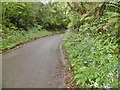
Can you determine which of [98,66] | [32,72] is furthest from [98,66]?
[32,72]

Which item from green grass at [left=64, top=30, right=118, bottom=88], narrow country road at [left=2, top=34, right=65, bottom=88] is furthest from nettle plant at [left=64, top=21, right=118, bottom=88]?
narrow country road at [left=2, top=34, right=65, bottom=88]

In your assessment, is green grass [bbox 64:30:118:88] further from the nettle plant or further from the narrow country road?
the narrow country road

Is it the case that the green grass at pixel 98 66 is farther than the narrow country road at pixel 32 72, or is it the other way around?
the narrow country road at pixel 32 72

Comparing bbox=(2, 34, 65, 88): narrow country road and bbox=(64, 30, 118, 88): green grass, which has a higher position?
bbox=(64, 30, 118, 88): green grass

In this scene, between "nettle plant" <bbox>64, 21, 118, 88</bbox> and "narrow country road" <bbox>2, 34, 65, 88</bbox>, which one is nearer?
"nettle plant" <bbox>64, 21, 118, 88</bbox>

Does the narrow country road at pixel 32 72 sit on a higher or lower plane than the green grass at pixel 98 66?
lower

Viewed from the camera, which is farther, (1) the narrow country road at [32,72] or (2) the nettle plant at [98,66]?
(1) the narrow country road at [32,72]

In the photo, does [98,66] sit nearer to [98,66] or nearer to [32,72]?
[98,66]

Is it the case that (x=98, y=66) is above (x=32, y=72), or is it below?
above

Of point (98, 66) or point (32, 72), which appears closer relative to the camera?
point (98, 66)

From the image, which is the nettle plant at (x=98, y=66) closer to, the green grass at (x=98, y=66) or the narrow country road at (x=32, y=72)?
the green grass at (x=98, y=66)

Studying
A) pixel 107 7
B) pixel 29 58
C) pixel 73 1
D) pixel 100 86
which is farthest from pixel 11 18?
pixel 100 86

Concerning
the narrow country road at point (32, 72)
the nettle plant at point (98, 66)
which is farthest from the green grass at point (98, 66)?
the narrow country road at point (32, 72)

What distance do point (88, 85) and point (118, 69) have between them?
114 centimetres
